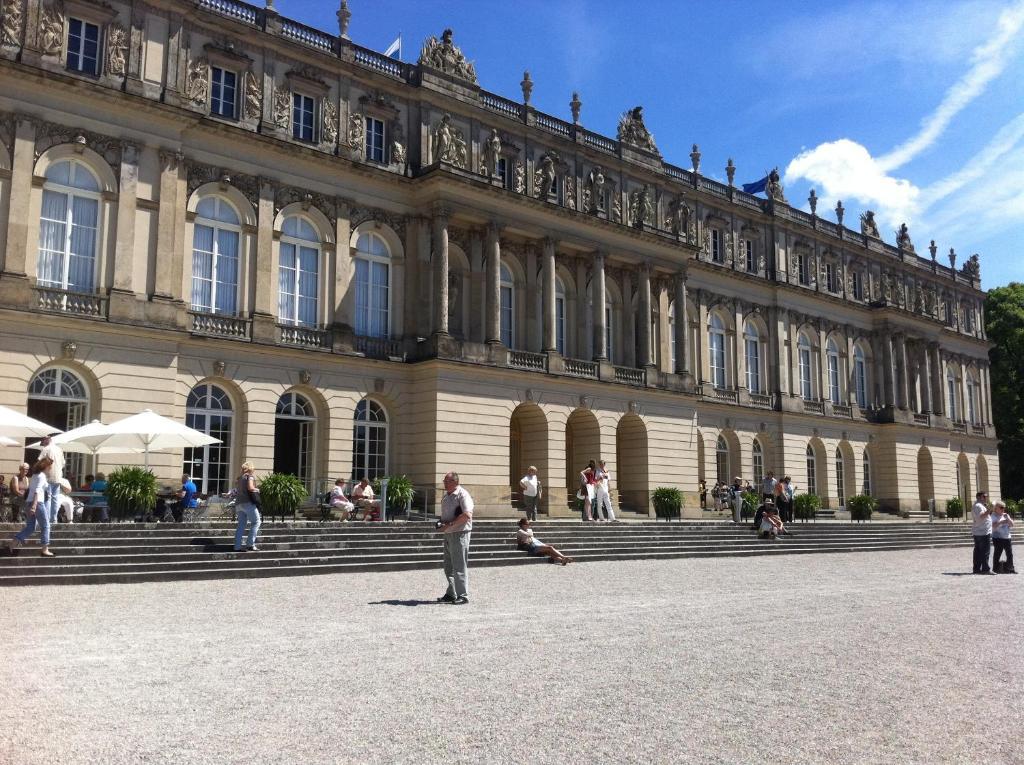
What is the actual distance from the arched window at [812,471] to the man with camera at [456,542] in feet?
127

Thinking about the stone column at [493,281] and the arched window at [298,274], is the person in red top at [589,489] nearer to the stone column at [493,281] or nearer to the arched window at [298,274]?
the stone column at [493,281]

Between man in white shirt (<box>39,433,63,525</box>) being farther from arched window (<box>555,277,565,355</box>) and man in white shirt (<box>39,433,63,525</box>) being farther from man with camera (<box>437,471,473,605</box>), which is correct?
arched window (<box>555,277,565,355</box>)

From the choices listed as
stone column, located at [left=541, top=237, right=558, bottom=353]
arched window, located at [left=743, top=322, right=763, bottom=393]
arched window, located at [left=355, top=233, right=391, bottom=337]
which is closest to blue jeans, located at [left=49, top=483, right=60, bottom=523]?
arched window, located at [left=355, top=233, right=391, bottom=337]

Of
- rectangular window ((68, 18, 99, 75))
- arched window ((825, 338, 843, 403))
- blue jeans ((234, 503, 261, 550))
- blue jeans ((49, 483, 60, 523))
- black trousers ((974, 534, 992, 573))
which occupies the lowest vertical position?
black trousers ((974, 534, 992, 573))

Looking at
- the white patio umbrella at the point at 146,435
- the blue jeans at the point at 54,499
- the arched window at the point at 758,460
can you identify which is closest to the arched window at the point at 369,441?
the white patio umbrella at the point at 146,435

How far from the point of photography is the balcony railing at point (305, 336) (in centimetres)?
2894

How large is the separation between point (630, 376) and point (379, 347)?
10.9 m

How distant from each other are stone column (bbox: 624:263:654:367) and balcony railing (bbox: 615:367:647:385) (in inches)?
24.9

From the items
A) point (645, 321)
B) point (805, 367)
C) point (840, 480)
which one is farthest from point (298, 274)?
point (840, 480)

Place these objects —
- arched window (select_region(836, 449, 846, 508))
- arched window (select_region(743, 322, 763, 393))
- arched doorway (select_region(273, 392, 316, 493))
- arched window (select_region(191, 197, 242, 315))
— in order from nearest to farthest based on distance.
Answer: arched window (select_region(191, 197, 242, 315)) < arched doorway (select_region(273, 392, 316, 493)) < arched window (select_region(743, 322, 763, 393)) < arched window (select_region(836, 449, 846, 508))

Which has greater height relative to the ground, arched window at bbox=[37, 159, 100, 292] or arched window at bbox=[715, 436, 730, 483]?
arched window at bbox=[37, 159, 100, 292]

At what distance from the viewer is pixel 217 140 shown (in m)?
27.9

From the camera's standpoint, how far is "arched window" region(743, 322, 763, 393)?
154 feet

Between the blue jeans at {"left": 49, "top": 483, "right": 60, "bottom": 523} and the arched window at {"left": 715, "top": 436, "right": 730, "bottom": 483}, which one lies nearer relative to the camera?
the blue jeans at {"left": 49, "top": 483, "right": 60, "bottom": 523}
